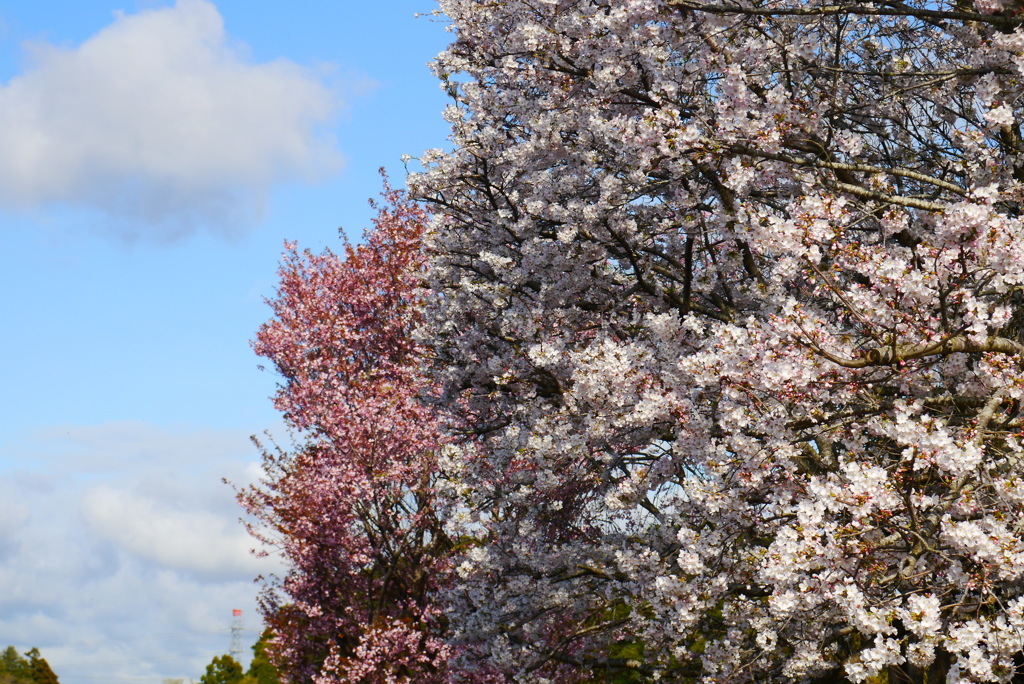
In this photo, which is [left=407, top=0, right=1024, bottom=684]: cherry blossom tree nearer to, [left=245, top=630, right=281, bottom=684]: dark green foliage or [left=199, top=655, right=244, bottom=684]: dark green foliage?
[left=245, top=630, right=281, bottom=684]: dark green foliage

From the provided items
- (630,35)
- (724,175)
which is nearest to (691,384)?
(724,175)

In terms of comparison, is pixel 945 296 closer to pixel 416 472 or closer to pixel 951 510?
pixel 951 510

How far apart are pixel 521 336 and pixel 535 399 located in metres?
0.87

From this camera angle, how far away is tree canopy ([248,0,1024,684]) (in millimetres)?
8125

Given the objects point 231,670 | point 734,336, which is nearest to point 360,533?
point 734,336

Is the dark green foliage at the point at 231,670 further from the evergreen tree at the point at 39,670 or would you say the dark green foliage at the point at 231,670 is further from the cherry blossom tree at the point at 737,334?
the cherry blossom tree at the point at 737,334

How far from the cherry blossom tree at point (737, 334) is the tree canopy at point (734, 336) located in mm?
45

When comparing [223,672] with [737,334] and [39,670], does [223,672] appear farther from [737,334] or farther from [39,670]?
[737,334]

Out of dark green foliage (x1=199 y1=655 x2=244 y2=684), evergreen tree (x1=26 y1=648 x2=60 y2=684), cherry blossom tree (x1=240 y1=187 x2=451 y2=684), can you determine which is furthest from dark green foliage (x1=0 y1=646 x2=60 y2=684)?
cherry blossom tree (x1=240 y1=187 x2=451 y2=684)

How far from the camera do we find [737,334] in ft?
28.9

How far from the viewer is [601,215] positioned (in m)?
11.4

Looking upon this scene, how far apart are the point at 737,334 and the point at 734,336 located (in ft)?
0.12

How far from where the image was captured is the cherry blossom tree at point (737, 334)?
26.6ft

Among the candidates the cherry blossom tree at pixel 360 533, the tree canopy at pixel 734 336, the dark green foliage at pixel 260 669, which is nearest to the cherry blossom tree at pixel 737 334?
the tree canopy at pixel 734 336
